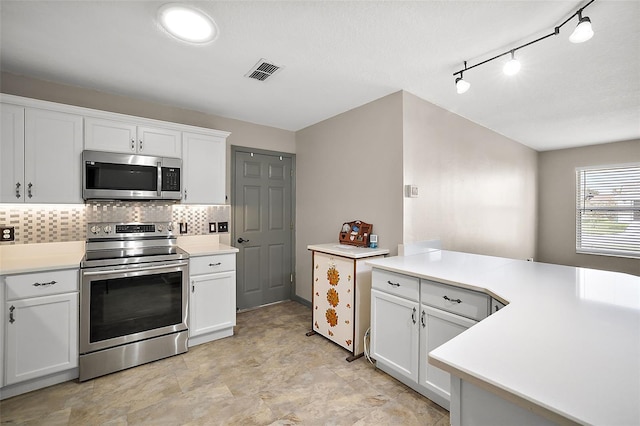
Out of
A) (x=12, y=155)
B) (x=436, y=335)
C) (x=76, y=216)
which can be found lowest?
(x=436, y=335)

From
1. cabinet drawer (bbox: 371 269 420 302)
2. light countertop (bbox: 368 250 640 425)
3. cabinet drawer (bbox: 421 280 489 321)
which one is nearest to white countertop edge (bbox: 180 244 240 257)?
cabinet drawer (bbox: 371 269 420 302)

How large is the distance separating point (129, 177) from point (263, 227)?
1688mm

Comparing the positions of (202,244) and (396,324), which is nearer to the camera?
(396,324)

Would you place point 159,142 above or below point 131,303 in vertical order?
above

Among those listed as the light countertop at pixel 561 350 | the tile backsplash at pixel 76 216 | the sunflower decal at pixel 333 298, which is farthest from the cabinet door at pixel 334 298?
the tile backsplash at pixel 76 216

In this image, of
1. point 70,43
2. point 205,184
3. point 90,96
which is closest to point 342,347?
point 205,184

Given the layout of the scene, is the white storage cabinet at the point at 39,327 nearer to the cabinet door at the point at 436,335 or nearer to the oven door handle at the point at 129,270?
the oven door handle at the point at 129,270

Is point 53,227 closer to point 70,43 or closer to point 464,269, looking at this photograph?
point 70,43

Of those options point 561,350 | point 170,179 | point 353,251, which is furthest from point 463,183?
point 170,179

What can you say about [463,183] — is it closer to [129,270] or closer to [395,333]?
[395,333]

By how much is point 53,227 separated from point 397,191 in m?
3.19

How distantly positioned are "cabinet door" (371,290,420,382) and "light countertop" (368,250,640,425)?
1.95 ft

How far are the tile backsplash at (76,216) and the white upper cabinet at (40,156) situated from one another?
0.83 feet

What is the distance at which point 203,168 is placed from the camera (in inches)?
123
